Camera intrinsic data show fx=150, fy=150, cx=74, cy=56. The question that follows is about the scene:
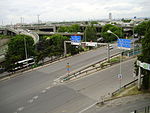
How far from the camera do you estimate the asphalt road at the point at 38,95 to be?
50.3 feet

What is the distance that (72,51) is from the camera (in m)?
36.3

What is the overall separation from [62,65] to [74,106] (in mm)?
14618

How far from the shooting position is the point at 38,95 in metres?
17.9

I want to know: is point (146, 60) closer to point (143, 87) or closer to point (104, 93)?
point (143, 87)

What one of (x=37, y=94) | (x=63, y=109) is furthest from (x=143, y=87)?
(x=37, y=94)

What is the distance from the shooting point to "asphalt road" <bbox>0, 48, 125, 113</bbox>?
15.3m

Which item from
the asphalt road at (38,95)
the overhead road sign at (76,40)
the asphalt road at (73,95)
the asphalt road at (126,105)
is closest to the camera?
the asphalt road at (126,105)

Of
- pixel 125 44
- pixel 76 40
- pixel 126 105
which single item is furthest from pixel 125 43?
pixel 126 105

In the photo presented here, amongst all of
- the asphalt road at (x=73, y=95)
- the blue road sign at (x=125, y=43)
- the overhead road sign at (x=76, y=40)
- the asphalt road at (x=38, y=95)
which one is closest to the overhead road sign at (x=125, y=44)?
the blue road sign at (x=125, y=43)

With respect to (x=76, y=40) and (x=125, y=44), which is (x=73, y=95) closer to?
(x=125, y=44)

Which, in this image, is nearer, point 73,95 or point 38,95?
point 73,95

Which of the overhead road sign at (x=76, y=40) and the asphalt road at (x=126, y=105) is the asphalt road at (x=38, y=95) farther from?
the overhead road sign at (x=76, y=40)

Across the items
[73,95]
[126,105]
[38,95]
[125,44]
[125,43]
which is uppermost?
[125,43]

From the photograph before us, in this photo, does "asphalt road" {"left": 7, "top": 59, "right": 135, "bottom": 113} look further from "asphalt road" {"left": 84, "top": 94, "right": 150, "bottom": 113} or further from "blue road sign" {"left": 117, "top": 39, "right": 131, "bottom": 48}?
"blue road sign" {"left": 117, "top": 39, "right": 131, "bottom": 48}
